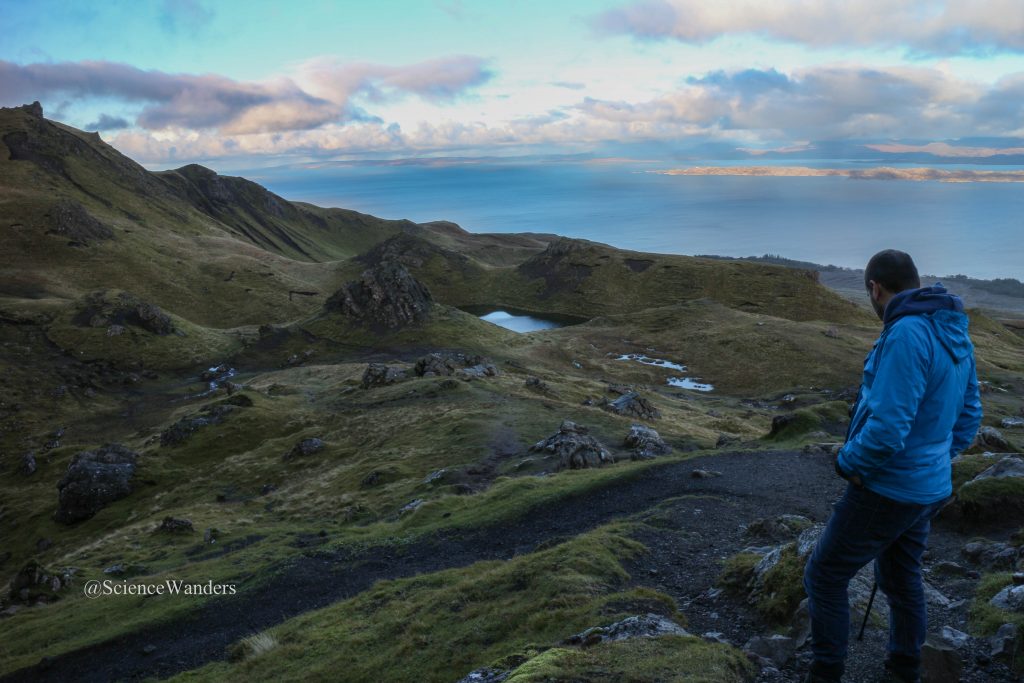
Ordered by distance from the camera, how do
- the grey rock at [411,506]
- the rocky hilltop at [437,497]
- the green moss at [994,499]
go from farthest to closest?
the grey rock at [411,506] < the green moss at [994,499] < the rocky hilltop at [437,497]

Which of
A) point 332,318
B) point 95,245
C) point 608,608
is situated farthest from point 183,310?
point 608,608

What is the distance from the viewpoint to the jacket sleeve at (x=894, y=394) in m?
7.02

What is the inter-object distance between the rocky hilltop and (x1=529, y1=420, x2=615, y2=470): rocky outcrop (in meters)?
0.25

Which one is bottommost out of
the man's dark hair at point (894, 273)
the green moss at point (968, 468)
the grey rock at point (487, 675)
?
the grey rock at point (487, 675)

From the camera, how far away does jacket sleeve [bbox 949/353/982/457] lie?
7.92 meters

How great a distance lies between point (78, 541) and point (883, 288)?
50980 millimetres

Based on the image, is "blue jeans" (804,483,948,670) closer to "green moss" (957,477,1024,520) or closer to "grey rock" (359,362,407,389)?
"green moss" (957,477,1024,520)

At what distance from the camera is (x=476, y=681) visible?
10516 mm

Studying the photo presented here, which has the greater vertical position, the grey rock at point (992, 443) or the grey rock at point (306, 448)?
the grey rock at point (992, 443)

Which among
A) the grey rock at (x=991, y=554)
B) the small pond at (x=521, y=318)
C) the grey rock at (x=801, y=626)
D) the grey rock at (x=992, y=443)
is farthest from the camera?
the small pond at (x=521, y=318)

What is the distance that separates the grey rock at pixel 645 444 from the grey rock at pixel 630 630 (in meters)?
25.4

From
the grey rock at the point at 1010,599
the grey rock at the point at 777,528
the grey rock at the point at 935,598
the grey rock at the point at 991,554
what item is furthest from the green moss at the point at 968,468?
the grey rock at the point at 1010,599

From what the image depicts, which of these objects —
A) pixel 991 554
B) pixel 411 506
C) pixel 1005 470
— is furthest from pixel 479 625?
pixel 411 506

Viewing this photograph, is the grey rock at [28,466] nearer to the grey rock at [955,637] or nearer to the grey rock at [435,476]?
the grey rock at [435,476]
